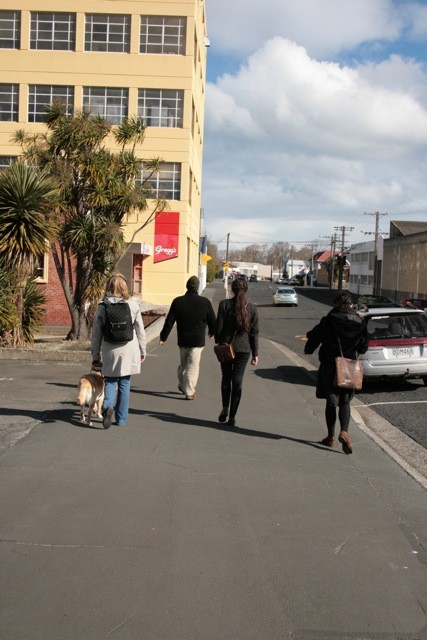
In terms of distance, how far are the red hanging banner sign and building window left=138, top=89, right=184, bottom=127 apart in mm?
5160

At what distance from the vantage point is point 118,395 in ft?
27.2

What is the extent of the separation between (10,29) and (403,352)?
1464 inches

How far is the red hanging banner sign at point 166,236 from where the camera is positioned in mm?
42094

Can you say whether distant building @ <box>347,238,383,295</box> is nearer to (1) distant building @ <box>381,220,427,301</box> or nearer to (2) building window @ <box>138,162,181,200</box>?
(1) distant building @ <box>381,220,427,301</box>

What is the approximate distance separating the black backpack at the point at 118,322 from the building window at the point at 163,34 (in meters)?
36.9

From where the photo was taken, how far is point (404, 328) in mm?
13297

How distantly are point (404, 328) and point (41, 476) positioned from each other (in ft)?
28.5

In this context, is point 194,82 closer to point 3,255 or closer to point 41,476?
point 3,255

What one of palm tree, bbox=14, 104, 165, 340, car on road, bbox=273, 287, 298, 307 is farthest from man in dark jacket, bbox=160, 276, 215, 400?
car on road, bbox=273, 287, 298, 307

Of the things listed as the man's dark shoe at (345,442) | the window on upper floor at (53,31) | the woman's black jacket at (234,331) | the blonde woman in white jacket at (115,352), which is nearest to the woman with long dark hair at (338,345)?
the man's dark shoe at (345,442)

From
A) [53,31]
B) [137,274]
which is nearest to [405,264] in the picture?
[137,274]

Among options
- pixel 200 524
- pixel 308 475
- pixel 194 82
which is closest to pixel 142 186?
pixel 308 475

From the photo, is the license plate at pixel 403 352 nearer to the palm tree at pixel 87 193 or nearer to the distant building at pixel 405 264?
the palm tree at pixel 87 193

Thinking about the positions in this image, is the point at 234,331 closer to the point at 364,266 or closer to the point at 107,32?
the point at 107,32
